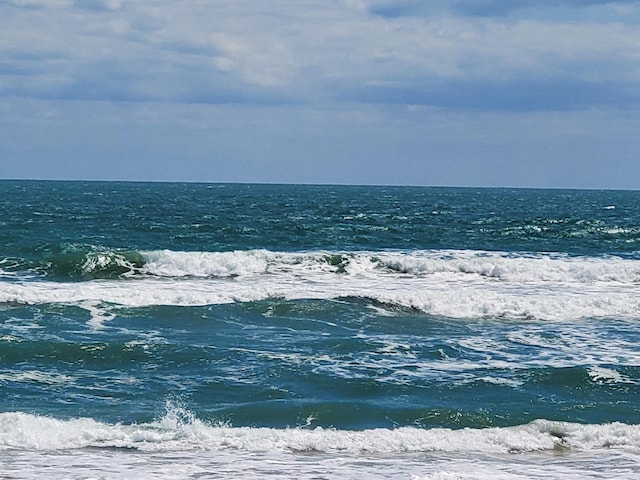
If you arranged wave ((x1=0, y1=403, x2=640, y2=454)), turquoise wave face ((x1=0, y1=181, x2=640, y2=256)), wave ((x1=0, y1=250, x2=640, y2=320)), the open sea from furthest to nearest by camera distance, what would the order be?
turquoise wave face ((x1=0, y1=181, x2=640, y2=256))
wave ((x1=0, y1=250, x2=640, y2=320))
wave ((x1=0, y1=403, x2=640, y2=454))
the open sea

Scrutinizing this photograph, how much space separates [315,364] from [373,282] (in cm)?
1120

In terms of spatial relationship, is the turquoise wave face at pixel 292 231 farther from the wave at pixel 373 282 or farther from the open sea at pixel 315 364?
the wave at pixel 373 282

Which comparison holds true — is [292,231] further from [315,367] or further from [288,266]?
[315,367]

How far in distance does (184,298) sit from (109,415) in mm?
10308

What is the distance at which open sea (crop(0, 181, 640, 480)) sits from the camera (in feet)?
37.8

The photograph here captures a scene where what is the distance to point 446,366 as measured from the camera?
662 inches

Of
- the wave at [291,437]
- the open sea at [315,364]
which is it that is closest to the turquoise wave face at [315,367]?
the open sea at [315,364]

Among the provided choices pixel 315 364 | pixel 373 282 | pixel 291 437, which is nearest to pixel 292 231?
pixel 373 282

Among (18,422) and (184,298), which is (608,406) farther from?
(184,298)

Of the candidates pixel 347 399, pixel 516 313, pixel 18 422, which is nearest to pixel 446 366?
pixel 347 399

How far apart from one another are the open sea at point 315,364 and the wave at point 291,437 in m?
0.04

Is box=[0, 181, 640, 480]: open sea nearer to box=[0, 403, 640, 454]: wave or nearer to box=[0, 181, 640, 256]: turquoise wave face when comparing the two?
box=[0, 403, 640, 454]: wave

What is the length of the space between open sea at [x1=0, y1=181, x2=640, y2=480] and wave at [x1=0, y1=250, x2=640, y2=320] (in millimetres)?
80

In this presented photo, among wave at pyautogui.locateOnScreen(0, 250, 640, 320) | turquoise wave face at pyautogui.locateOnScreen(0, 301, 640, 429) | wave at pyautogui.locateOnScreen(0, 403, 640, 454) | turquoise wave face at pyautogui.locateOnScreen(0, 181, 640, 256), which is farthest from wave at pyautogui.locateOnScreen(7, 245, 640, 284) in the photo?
wave at pyautogui.locateOnScreen(0, 403, 640, 454)
